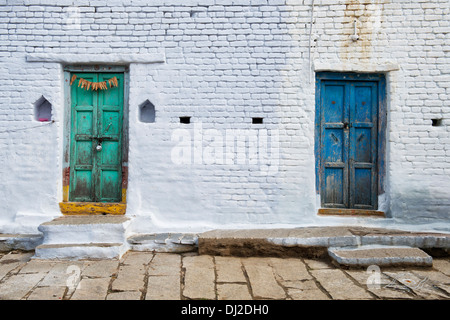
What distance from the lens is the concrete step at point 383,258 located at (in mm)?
3609

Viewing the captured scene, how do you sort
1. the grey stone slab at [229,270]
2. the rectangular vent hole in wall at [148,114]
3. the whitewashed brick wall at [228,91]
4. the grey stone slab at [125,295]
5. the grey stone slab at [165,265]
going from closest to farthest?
the grey stone slab at [125,295] → the grey stone slab at [229,270] → the grey stone slab at [165,265] → the whitewashed brick wall at [228,91] → the rectangular vent hole in wall at [148,114]

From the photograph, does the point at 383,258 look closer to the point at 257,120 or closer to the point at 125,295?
the point at 257,120

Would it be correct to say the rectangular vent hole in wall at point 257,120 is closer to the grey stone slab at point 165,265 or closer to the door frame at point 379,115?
the door frame at point 379,115

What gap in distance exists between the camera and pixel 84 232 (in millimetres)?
4000

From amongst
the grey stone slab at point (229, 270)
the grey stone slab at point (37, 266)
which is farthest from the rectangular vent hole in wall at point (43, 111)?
the grey stone slab at point (229, 270)

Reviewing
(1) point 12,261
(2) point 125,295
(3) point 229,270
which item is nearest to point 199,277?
(3) point 229,270

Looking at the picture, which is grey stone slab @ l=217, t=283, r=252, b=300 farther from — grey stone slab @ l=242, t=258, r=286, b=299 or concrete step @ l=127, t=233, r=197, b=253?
concrete step @ l=127, t=233, r=197, b=253

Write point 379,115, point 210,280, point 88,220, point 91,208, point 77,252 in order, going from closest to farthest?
point 210,280, point 77,252, point 88,220, point 91,208, point 379,115

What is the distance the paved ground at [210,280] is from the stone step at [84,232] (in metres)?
0.27

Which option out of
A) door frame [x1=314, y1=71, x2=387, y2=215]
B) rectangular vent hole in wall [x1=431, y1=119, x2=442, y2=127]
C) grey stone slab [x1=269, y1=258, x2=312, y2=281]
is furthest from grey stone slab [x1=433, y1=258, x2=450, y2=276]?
rectangular vent hole in wall [x1=431, y1=119, x2=442, y2=127]

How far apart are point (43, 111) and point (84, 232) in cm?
185

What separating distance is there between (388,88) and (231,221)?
273cm

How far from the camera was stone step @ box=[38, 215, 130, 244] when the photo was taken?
3984 mm

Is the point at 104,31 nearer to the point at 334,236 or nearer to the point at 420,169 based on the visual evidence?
the point at 334,236
